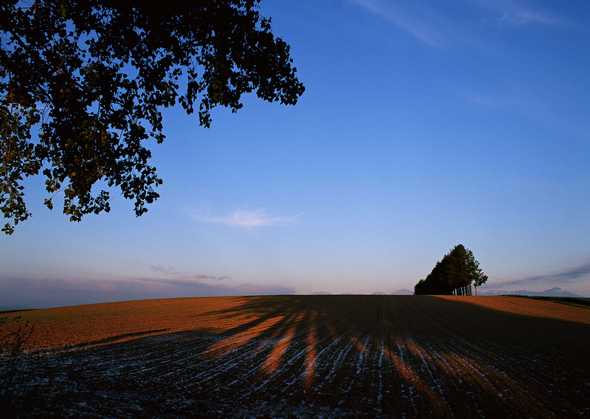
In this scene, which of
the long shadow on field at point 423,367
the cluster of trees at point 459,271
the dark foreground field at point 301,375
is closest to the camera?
the dark foreground field at point 301,375

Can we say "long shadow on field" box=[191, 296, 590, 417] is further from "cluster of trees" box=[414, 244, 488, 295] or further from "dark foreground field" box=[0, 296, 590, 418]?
"cluster of trees" box=[414, 244, 488, 295]

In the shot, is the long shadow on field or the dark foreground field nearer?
the dark foreground field

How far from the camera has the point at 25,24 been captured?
10203mm

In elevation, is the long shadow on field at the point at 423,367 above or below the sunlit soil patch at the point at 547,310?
above

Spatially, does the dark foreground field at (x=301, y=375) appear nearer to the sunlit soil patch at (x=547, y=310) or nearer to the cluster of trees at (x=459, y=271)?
the sunlit soil patch at (x=547, y=310)

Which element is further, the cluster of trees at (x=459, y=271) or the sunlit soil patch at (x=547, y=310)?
the cluster of trees at (x=459, y=271)

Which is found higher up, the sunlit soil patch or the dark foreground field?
the dark foreground field

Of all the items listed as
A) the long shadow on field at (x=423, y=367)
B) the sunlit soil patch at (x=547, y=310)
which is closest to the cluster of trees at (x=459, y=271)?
the sunlit soil patch at (x=547, y=310)

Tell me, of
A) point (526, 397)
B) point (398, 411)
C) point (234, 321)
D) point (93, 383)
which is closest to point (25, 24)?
point (93, 383)

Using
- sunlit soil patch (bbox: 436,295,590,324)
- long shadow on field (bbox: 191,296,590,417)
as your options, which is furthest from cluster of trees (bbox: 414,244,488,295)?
long shadow on field (bbox: 191,296,590,417)

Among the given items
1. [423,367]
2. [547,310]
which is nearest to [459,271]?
[547,310]

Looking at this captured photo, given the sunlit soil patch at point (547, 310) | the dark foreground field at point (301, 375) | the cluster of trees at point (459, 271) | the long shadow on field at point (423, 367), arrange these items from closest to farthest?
the dark foreground field at point (301, 375)
the long shadow on field at point (423, 367)
the sunlit soil patch at point (547, 310)
the cluster of trees at point (459, 271)

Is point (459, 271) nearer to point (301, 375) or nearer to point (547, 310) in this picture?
point (547, 310)

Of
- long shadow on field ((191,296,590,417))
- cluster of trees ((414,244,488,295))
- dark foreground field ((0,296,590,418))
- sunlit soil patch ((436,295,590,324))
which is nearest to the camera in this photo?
dark foreground field ((0,296,590,418))
